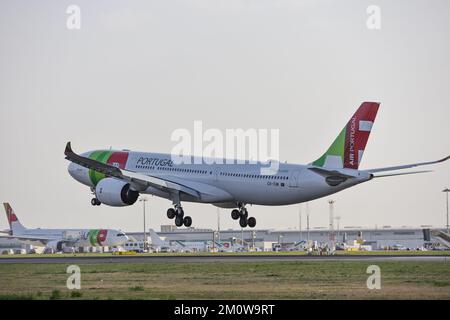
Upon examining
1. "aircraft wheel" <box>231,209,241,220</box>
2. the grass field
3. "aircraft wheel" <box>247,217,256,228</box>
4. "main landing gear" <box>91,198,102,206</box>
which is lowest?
the grass field

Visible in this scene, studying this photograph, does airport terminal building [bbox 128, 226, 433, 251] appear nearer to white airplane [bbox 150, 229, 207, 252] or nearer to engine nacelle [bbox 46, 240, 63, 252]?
white airplane [bbox 150, 229, 207, 252]

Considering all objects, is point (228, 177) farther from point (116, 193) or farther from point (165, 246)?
point (165, 246)

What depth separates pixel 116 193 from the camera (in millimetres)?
77500

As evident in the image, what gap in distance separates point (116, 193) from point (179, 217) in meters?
5.50

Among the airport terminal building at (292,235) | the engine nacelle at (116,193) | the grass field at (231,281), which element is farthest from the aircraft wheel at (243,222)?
the airport terminal building at (292,235)

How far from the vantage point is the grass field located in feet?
138

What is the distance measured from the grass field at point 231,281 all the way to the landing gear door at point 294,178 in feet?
22.7

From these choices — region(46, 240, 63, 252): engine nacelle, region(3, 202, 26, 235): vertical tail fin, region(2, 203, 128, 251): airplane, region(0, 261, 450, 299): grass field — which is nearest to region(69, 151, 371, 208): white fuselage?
region(0, 261, 450, 299): grass field

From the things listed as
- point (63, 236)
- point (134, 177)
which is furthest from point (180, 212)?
point (63, 236)

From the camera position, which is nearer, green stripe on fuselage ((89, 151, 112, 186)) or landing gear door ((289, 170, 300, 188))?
landing gear door ((289, 170, 300, 188))
